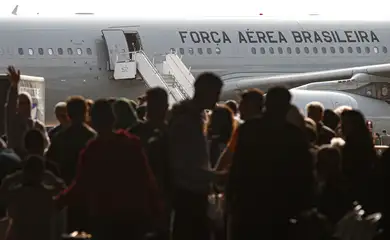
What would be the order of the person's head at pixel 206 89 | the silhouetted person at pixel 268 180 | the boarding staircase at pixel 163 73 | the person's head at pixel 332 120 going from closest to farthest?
the silhouetted person at pixel 268 180
the person's head at pixel 206 89
the person's head at pixel 332 120
the boarding staircase at pixel 163 73

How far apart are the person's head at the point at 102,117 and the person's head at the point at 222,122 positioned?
2.05 m

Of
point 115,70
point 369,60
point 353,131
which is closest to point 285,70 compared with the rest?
point 369,60

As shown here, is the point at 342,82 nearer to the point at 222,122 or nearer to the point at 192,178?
the point at 222,122

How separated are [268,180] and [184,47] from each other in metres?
24.2

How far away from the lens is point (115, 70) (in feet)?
106

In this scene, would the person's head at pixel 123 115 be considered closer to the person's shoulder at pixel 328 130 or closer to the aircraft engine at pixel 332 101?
the person's shoulder at pixel 328 130

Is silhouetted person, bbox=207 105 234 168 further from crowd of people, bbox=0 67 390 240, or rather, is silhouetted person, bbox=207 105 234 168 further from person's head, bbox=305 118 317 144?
person's head, bbox=305 118 317 144

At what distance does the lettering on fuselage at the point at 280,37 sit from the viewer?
111ft

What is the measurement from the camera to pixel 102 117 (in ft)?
31.9

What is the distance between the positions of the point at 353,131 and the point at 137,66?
21.9m

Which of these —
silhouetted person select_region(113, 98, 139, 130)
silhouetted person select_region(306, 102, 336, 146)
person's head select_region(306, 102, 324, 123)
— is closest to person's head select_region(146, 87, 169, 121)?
silhouetted person select_region(113, 98, 139, 130)

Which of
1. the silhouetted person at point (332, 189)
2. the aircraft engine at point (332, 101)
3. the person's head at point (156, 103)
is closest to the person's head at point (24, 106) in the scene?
the person's head at point (156, 103)

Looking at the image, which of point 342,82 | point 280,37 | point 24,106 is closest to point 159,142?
point 24,106

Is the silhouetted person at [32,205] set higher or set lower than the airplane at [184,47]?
lower
